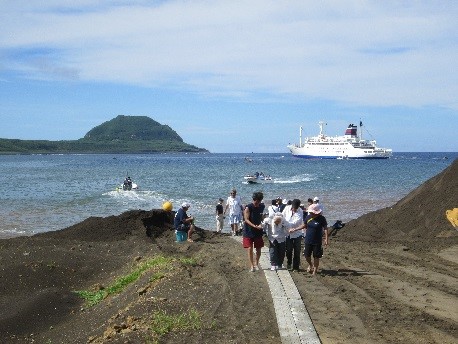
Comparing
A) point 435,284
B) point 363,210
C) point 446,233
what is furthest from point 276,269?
point 363,210

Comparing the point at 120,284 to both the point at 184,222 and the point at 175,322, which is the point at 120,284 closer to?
the point at 175,322

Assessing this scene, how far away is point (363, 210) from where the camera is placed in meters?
35.5

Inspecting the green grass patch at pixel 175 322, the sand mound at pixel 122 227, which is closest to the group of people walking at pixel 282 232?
the green grass patch at pixel 175 322

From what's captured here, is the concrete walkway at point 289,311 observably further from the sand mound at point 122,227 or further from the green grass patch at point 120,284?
the sand mound at point 122,227

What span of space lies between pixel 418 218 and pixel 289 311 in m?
14.0

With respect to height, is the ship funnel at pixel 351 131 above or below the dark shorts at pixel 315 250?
above

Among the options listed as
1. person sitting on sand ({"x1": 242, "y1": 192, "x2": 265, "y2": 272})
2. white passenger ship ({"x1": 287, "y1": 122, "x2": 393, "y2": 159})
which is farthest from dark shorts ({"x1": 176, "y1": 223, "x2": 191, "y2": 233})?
white passenger ship ({"x1": 287, "y1": 122, "x2": 393, "y2": 159})

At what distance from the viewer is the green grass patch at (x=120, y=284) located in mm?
12961

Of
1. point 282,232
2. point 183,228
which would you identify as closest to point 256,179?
point 183,228

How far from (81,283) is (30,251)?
2.73 m

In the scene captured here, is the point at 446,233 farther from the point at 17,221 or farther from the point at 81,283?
the point at 17,221

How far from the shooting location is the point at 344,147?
138 meters

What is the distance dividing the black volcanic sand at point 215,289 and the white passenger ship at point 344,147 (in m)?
119

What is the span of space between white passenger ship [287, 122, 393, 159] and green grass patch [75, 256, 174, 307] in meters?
126
